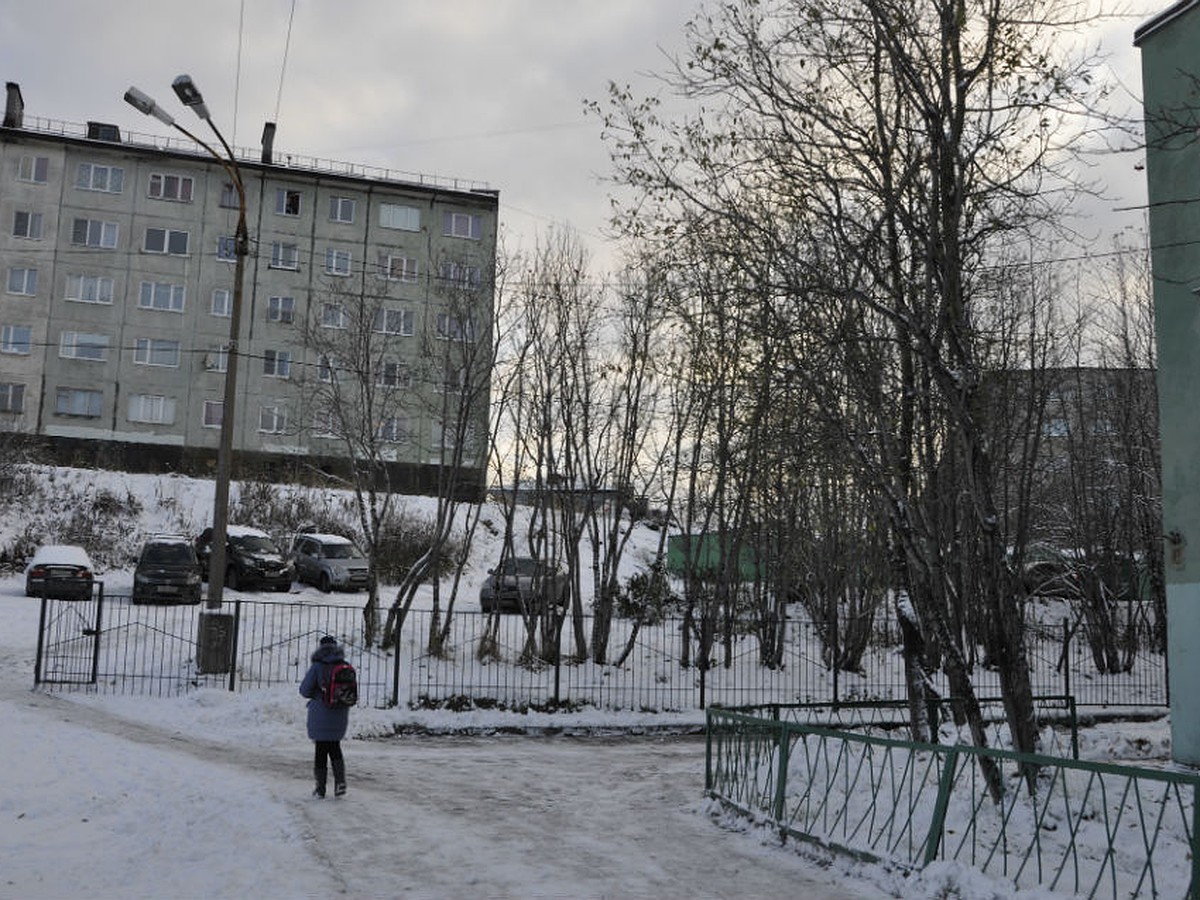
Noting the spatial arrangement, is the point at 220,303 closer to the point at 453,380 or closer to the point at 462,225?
the point at 462,225

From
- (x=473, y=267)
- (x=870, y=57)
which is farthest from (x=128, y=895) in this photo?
(x=473, y=267)

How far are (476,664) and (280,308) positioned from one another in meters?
31.0

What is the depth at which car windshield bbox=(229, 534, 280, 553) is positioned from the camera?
29.6 m

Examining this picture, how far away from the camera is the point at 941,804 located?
297 inches

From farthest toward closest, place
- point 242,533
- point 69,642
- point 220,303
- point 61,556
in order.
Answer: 1. point 220,303
2. point 242,533
3. point 61,556
4. point 69,642

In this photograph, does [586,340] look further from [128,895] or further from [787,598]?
[128,895]

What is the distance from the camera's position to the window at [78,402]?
147 feet


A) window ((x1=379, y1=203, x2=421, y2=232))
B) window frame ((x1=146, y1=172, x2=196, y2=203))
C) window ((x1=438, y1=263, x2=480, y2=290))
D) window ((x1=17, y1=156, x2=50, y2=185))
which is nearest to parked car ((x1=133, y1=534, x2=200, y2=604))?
window ((x1=438, y1=263, x2=480, y2=290))

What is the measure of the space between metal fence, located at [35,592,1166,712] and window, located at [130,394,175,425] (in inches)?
843

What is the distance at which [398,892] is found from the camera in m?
7.28

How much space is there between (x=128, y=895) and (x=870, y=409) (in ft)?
28.0

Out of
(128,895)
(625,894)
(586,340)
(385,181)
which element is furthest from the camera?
(385,181)

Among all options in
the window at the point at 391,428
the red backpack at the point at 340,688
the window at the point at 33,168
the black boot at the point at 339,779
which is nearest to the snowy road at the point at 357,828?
the black boot at the point at 339,779

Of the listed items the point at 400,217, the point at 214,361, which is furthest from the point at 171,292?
the point at 400,217
